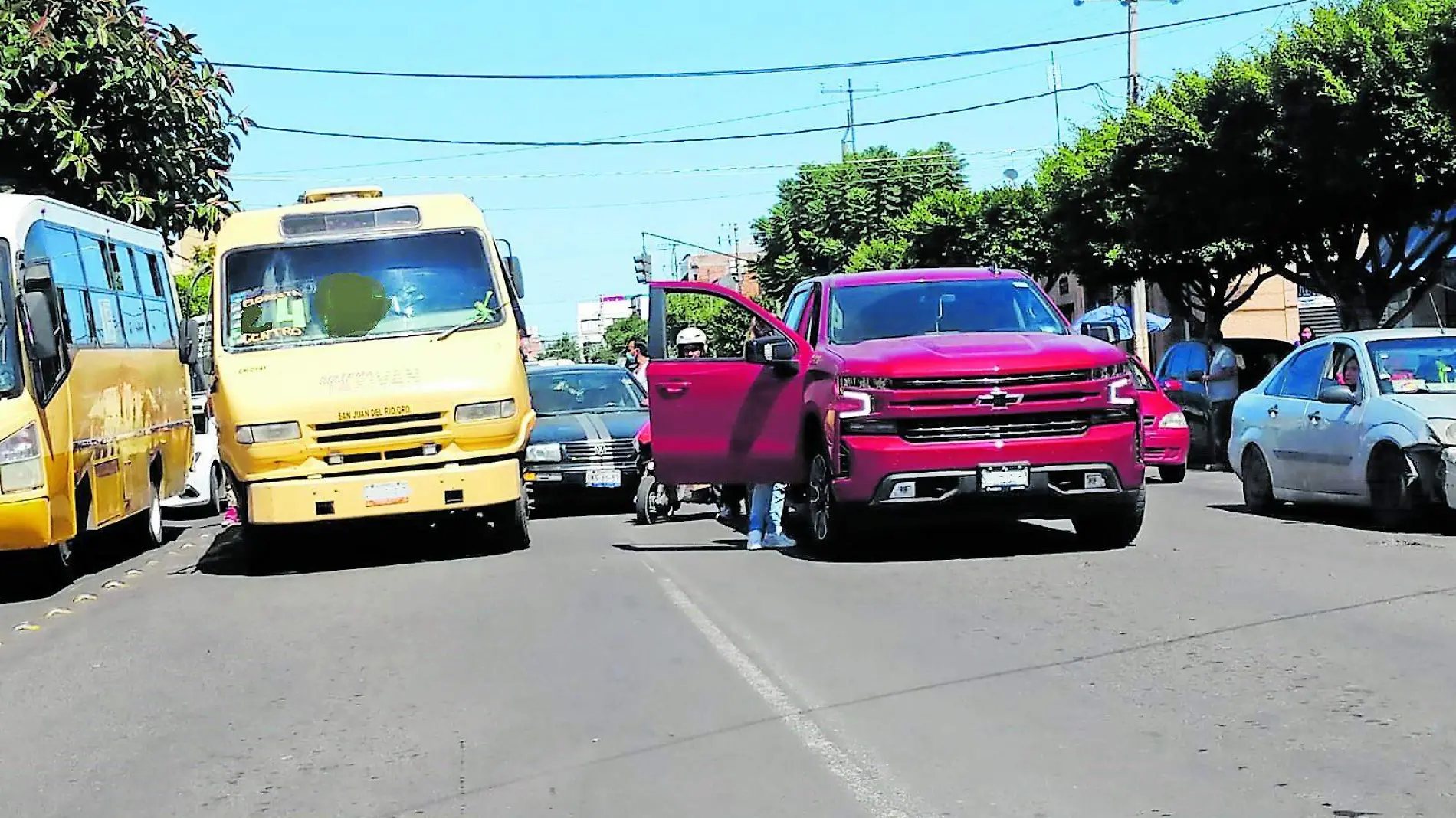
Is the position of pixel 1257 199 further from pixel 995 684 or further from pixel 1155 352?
pixel 1155 352

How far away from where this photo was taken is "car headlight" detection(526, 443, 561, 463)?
17844 millimetres

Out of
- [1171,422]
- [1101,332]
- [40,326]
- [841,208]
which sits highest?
[841,208]

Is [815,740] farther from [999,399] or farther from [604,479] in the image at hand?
[604,479]

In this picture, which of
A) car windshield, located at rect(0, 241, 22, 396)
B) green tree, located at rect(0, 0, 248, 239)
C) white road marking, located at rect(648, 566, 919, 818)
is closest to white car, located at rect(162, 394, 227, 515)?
green tree, located at rect(0, 0, 248, 239)

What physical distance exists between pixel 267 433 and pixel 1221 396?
13.1 metres

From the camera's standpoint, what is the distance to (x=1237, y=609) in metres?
9.18

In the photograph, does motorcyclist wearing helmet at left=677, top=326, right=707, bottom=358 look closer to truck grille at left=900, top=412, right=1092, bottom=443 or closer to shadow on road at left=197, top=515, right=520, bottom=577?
shadow on road at left=197, top=515, right=520, bottom=577

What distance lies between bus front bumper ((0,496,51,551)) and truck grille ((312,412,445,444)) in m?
1.90

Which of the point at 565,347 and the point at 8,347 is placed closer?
the point at 8,347

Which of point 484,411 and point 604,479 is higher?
point 484,411

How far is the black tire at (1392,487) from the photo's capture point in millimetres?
12859

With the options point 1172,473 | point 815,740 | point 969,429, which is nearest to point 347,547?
point 969,429

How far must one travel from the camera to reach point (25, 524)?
12188 mm

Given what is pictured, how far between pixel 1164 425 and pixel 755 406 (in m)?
7.90
